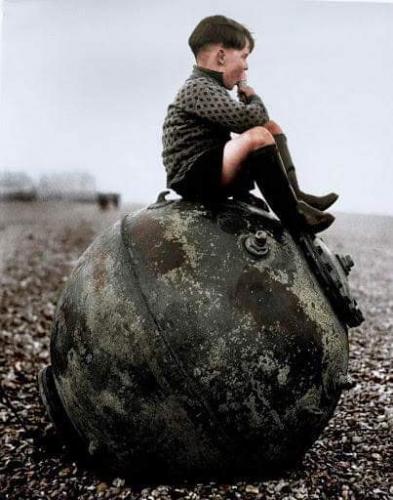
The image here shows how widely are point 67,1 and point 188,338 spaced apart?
10.3 feet

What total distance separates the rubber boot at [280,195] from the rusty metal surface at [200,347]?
11 cm

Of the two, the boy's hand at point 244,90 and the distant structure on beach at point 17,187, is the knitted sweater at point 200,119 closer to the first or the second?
the boy's hand at point 244,90

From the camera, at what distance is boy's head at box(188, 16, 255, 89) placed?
3213 millimetres

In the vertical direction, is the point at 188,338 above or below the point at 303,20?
below

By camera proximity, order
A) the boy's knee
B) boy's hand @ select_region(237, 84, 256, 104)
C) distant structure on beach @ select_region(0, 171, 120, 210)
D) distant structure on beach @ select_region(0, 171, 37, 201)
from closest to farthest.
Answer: the boy's knee
boy's hand @ select_region(237, 84, 256, 104)
distant structure on beach @ select_region(0, 171, 37, 201)
distant structure on beach @ select_region(0, 171, 120, 210)

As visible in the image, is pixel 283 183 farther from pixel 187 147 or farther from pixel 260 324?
pixel 260 324

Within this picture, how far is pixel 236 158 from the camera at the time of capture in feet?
9.86

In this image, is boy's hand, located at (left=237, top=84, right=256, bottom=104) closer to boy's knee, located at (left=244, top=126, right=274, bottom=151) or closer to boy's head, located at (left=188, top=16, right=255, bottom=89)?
boy's head, located at (left=188, top=16, right=255, bottom=89)

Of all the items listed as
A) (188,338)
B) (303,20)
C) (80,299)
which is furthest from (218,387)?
(303,20)

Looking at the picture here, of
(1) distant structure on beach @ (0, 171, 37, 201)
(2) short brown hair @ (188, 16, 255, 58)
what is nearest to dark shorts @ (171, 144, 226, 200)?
(2) short brown hair @ (188, 16, 255, 58)

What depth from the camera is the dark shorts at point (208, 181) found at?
3.07 metres

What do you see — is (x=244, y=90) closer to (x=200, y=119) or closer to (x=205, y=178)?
(x=200, y=119)

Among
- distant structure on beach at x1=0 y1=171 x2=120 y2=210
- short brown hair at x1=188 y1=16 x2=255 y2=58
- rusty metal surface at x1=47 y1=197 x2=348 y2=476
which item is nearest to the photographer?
rusty metal surface at x1=47 y1=197 x2=348 y2=476

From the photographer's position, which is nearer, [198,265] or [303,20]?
[198,265]
